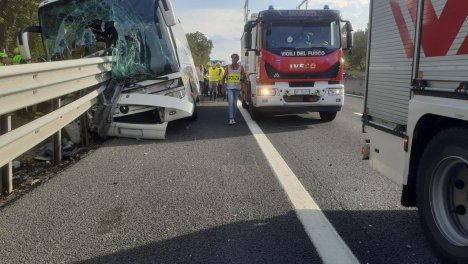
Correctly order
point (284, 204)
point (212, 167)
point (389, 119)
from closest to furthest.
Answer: point (389, 119) < point (284, 204) < point (212, 167)

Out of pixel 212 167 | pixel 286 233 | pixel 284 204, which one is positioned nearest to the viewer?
pixel 286 233

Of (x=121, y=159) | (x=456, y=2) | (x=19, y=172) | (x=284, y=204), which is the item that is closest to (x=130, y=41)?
(x=121, y=159)

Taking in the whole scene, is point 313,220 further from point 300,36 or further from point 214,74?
point 214,74

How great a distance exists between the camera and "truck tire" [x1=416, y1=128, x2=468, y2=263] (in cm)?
296

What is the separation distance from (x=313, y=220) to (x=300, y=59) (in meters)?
6.90

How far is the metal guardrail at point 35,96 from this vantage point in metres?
3.98

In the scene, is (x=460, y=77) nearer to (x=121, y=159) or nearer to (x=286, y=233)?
(x=286, y=233)

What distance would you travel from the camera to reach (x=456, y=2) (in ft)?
9.62

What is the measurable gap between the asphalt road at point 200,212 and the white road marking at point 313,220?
66 millimetres

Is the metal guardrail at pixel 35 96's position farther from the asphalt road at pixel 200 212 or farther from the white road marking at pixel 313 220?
the white road marking at pixel 313 220

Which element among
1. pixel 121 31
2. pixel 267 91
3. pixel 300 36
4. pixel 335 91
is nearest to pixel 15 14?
pixel 121 31

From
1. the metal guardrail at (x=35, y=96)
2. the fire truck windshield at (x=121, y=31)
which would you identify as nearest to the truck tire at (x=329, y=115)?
the fire truck windshield at (x=121, y=31)

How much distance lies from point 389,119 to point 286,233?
1.40 m

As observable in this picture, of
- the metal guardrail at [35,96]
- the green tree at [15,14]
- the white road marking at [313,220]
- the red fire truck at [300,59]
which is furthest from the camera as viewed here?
the green tree at [15,14]
